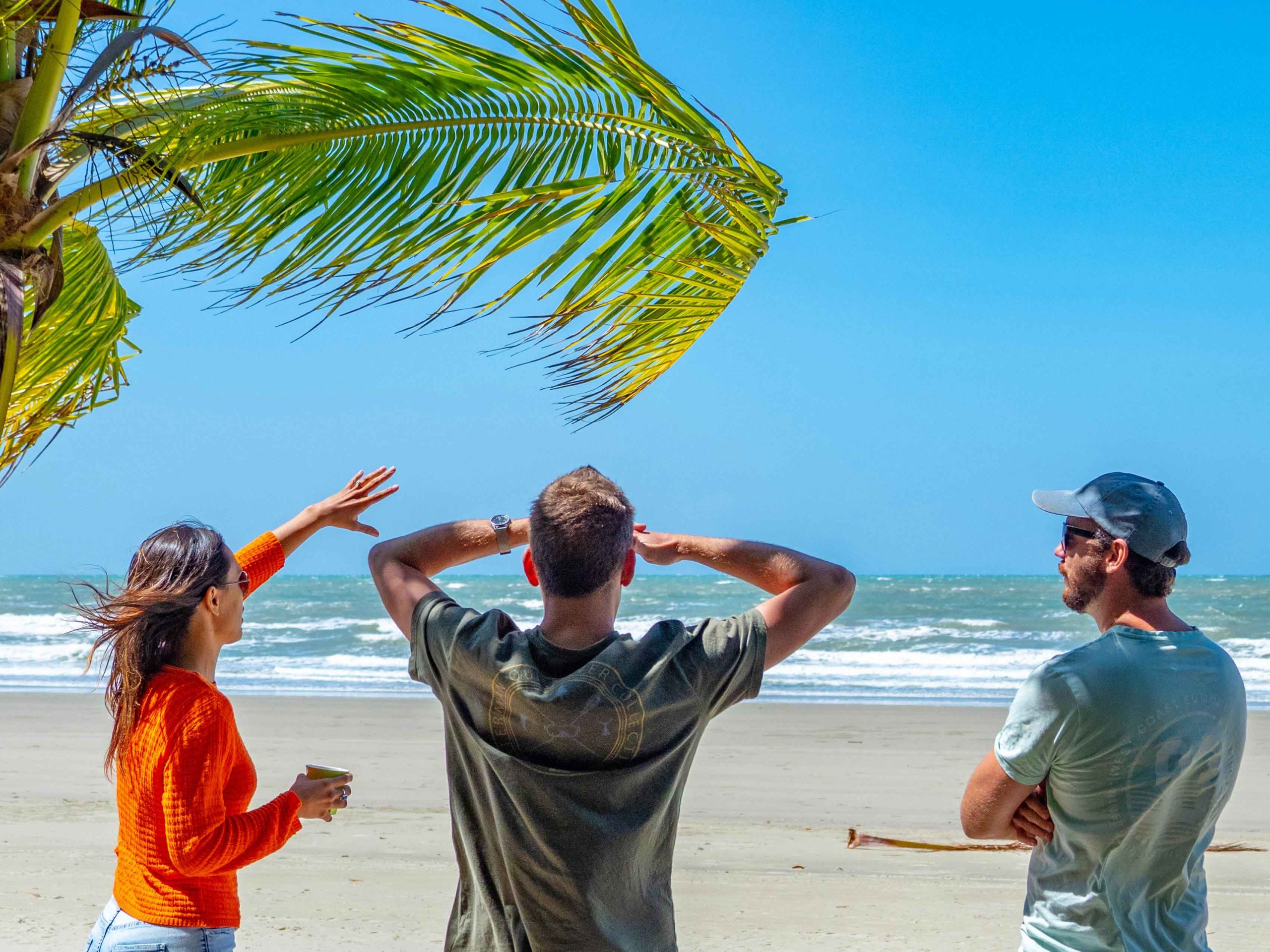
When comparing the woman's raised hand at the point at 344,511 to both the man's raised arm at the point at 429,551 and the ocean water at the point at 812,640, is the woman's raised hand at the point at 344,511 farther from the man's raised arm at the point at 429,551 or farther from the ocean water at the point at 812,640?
the ocean water at the point at 812,640

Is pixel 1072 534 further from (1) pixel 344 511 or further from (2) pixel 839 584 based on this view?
(1) pixel 344 511

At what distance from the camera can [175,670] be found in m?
2.22

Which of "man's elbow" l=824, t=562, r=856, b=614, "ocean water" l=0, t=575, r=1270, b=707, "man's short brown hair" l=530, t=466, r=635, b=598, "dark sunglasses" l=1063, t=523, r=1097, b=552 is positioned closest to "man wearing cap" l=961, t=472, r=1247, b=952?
"dark sunglasses" l=1063, t=523, r=1097, b=552

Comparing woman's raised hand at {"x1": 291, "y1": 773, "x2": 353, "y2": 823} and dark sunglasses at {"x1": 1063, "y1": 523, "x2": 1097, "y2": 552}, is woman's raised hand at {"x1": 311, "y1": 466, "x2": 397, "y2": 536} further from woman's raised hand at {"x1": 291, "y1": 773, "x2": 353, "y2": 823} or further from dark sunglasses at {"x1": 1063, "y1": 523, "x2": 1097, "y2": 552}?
dark sunglasses at {"x1": 1063, "y1": 523, "x2": 1097, "y2": 552}

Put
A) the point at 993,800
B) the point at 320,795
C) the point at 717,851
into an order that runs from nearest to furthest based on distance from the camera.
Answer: the point at 993,800, the point at 320,795, the point at 717,851

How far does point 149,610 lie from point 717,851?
4.99 meters

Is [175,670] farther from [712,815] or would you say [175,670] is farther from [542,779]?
[712,815]

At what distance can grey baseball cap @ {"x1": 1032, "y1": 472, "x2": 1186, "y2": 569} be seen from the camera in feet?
Answer: 7.31

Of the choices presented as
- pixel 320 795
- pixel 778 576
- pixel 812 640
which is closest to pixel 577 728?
pixel 778 576

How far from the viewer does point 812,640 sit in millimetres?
23812

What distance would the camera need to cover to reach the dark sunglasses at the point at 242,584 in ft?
7.56

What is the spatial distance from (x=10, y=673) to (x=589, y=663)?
20001mm

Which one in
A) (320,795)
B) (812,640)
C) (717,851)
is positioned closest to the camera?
(320,795)

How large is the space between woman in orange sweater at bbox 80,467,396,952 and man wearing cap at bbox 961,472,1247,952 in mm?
1355
